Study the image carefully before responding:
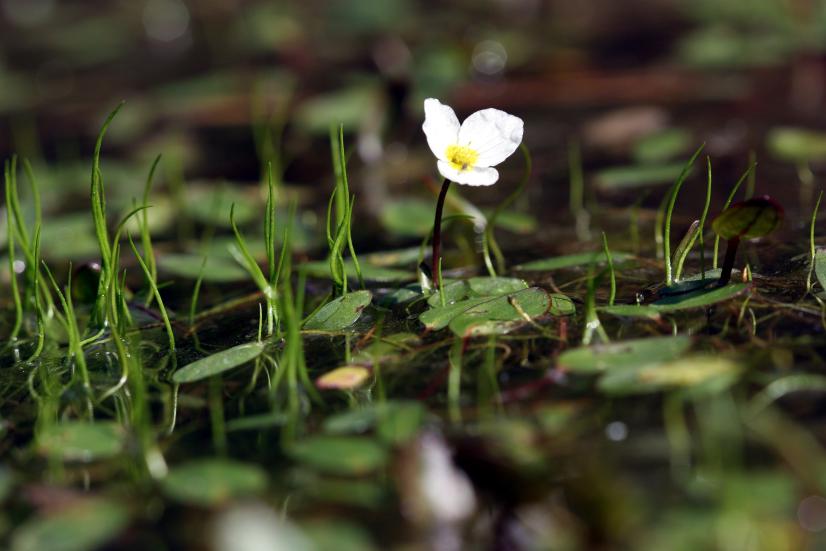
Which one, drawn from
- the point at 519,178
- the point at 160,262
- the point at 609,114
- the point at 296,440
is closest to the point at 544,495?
the point at 296,440

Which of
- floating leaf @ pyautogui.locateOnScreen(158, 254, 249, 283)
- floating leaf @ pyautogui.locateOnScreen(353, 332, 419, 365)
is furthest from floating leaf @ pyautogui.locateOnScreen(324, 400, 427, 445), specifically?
floating leaf @ pyautogui.locateOnScreen(158, 254, 249, 283)

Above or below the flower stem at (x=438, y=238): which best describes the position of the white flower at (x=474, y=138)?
above

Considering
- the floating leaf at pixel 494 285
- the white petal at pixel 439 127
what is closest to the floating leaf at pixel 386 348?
the floating leaf at pixel 494 285

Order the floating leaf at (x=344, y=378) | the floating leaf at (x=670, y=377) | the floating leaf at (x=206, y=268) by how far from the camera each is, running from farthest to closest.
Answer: the floating leaf at (x=206, y=268) < the floating leaf at (x=344, y=378) < the floating leaf at (x=670, y=377)

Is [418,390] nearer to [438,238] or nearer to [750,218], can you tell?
[438,238]

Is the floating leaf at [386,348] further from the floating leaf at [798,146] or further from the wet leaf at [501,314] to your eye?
the floating leaf at [798,146]

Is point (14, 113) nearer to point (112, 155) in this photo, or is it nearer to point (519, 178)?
point (112, 155)

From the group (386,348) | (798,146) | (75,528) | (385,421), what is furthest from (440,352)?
(798,146)

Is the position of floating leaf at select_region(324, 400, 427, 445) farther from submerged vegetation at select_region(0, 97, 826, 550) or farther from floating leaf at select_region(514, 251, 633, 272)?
floating leaf at select_region(514, 251, 633, 272)
